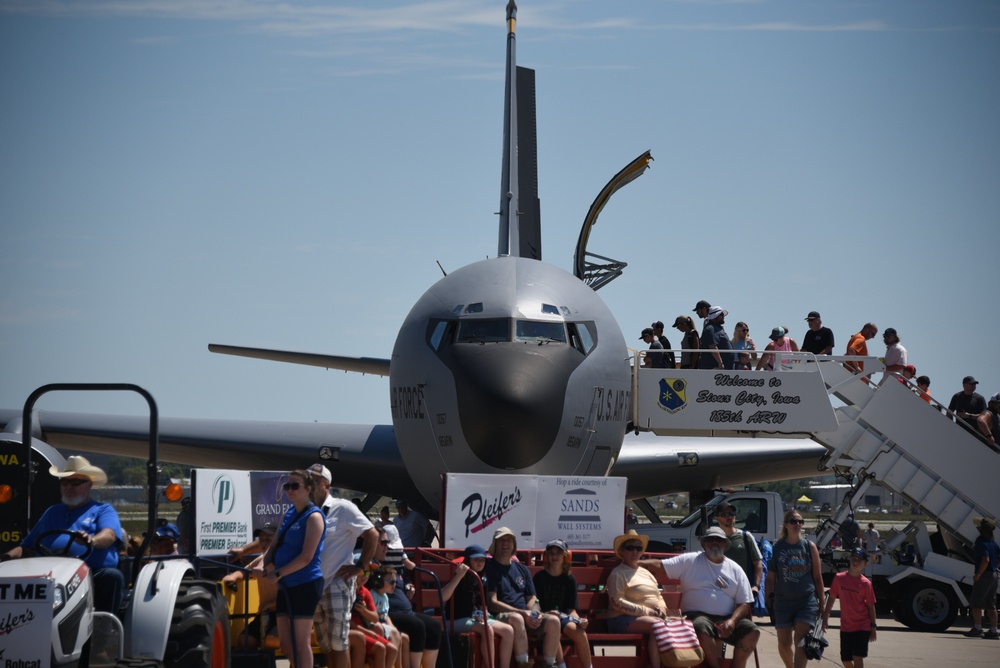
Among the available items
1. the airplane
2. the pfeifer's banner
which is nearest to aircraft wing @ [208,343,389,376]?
the airplane

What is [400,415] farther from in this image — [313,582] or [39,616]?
[39,616]

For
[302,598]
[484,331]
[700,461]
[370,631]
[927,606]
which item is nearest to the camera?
[302,598]

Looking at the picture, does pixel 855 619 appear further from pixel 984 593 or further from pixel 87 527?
pixel 87 527

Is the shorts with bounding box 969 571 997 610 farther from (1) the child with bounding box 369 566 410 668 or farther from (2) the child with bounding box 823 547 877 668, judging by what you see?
(1) the child with bounding box 369 566 410 668

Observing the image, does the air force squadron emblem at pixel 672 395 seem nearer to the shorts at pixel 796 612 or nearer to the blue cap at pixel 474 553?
the shorts at pixel 796 612

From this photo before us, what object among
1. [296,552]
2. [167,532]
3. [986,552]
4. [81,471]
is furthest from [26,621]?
[986,552]

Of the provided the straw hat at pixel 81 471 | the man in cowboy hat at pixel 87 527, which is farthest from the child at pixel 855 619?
the straw hat at pixel 81 471

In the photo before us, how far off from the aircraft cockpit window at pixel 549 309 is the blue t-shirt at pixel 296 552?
6065 mm

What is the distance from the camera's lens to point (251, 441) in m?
20.0

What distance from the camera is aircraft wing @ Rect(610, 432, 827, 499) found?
2016cm

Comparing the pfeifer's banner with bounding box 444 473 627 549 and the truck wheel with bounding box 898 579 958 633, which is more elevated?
the pfeifer's banner with bounding box 444 473 627 549

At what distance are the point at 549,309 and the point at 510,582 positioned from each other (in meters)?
4.43

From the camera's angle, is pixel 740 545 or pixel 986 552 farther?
pixel 986 552

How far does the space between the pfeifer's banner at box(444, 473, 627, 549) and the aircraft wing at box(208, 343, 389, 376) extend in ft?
27.8
